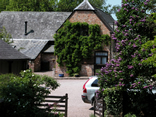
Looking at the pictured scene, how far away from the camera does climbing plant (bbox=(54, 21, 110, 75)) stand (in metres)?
30.3

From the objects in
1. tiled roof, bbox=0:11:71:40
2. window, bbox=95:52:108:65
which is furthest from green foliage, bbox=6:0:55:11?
window, bbox=95:52:108:65

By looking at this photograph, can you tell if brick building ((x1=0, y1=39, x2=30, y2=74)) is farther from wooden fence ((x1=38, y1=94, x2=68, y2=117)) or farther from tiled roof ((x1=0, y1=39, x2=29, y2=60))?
wooden fence ((x1=38, y1=94, x2=68, y2=117))

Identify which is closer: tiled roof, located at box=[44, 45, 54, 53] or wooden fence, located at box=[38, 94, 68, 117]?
wooden fence, located at box=[38, 94, 68, 117]

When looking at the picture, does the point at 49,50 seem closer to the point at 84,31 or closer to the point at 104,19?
the point at 84,31

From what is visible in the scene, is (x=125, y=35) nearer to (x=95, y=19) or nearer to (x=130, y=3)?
(x=130, y=3)

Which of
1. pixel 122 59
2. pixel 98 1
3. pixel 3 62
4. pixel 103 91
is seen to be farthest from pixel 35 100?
pixel 98 1

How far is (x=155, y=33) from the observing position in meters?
10.6

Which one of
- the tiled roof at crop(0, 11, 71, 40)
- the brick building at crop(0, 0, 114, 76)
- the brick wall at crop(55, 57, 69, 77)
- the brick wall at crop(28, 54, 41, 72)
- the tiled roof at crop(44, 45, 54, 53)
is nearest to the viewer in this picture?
the brick building at crop(0, 0, 114, 76)

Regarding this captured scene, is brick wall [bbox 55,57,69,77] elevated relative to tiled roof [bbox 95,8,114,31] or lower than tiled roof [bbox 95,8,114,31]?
lower

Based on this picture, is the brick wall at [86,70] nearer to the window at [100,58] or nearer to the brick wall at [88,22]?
the brick wall at [88,22]

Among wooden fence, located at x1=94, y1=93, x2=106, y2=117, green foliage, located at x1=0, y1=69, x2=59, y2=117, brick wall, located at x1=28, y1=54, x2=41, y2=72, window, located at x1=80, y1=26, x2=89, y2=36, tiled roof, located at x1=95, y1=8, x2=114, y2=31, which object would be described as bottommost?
wooden fence, located at x1=94, y1=93, x2=106, y2=117

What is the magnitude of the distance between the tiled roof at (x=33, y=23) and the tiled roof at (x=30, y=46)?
39.7 inches

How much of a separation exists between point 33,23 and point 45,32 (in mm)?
2776

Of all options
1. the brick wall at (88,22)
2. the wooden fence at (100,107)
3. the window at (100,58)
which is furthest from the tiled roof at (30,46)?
the wooden fence at (100,107)
